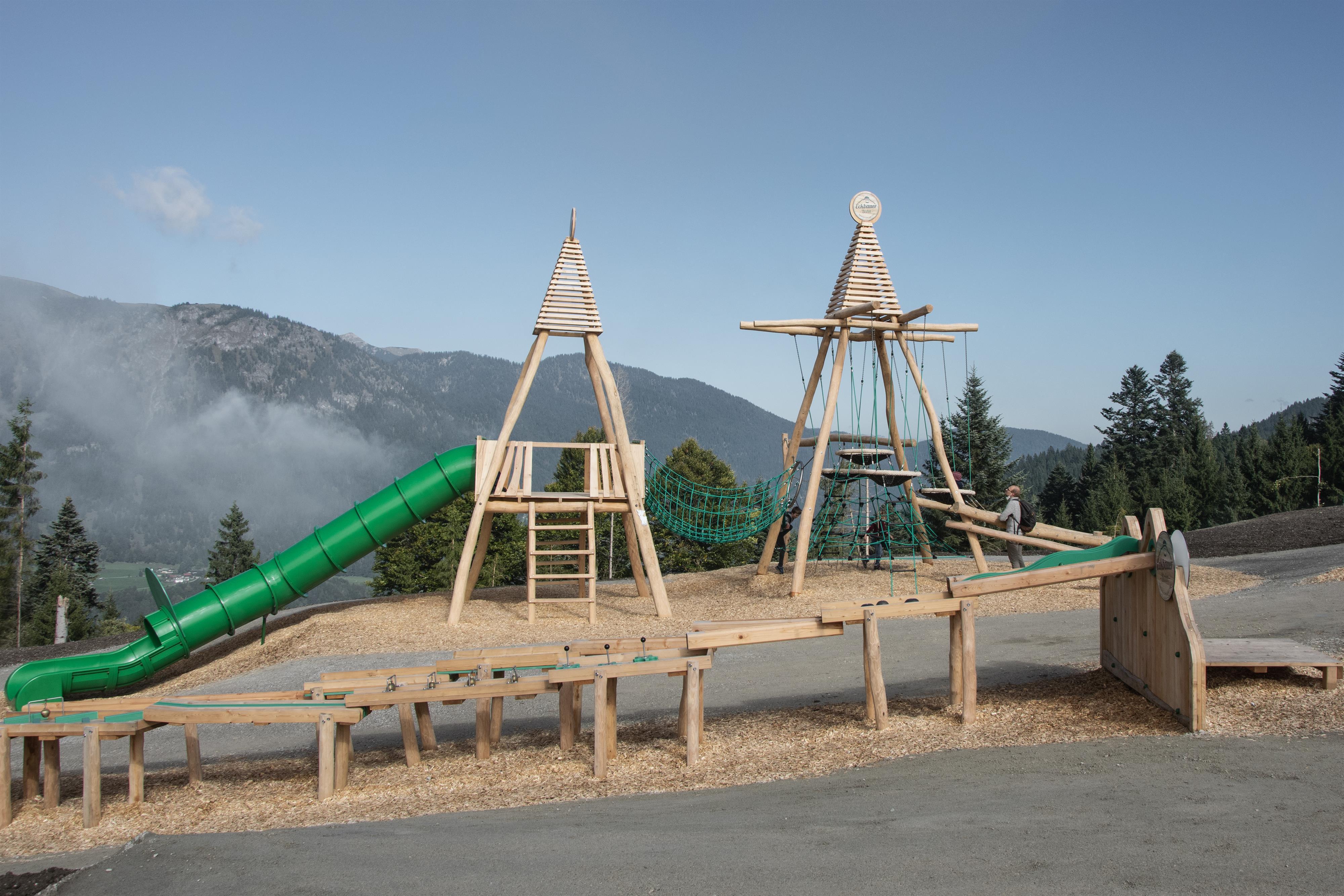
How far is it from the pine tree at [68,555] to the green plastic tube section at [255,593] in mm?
30521

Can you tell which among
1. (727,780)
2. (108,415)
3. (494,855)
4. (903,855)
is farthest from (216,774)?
(108,415)

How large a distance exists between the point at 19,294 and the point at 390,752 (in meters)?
221

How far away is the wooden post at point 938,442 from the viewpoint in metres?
15.7

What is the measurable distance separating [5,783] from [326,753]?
2.51 metres

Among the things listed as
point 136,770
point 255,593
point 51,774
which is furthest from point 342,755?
point 255,593

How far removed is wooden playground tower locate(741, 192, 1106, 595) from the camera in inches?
597

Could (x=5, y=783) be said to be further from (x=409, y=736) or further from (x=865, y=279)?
(x=865, y=279)

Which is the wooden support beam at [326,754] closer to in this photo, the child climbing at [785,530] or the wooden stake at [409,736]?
the wooden stake at [409,736]

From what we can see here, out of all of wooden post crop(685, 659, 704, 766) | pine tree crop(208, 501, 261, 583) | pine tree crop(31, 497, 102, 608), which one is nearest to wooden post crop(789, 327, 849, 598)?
wooden post crop(685, 659, 704, 766)

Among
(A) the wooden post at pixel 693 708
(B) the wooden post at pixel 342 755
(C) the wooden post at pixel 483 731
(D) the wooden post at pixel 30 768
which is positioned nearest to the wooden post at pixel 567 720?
(C) the wooden post at pixel 483 731

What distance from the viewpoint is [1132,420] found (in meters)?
61.4

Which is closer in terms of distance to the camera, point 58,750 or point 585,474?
point 58,750

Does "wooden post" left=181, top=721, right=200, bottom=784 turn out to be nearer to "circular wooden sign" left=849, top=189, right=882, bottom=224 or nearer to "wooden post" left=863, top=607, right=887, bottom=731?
"wooden post" left=863, top=607, right=887, bottom=731

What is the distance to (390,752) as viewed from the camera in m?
8.18
